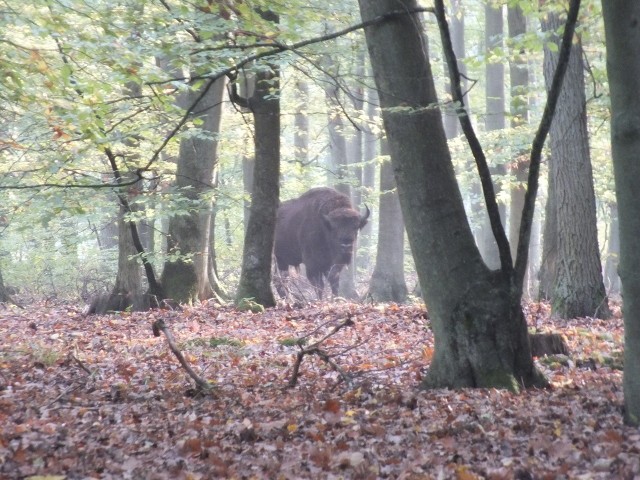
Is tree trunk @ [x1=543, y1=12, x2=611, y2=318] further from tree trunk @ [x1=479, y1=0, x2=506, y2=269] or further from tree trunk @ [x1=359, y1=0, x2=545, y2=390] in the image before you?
tree trunk @ [x1=479, y1=0, x2=506, y2=269]

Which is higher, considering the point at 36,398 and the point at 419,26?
the point at 419,26

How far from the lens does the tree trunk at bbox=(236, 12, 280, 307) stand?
13.7 m

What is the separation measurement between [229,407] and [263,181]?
784 centimetres

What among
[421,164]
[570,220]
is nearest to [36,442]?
A: [421,164]

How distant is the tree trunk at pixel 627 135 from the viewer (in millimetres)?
4754

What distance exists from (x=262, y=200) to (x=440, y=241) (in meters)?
7.91

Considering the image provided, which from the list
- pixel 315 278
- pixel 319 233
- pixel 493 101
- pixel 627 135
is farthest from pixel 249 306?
pixel 493 101

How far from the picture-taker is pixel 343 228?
20906 millimetres

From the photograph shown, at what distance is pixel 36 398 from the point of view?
6.97 meters

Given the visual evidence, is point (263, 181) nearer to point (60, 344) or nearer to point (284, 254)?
point (60, 344)

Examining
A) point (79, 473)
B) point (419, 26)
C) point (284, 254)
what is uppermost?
point (419, 26)

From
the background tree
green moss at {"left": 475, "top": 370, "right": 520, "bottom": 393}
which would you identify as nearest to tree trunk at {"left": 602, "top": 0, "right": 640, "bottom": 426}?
green moss at {"left": 475, "top": 370, "right": 520, "bottom": 393}

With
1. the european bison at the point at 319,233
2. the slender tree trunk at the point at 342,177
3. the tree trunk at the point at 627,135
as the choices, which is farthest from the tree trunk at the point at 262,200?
A: the tree trunk at the point at 627,135

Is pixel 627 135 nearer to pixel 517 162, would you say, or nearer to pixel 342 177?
pixel 517 162
